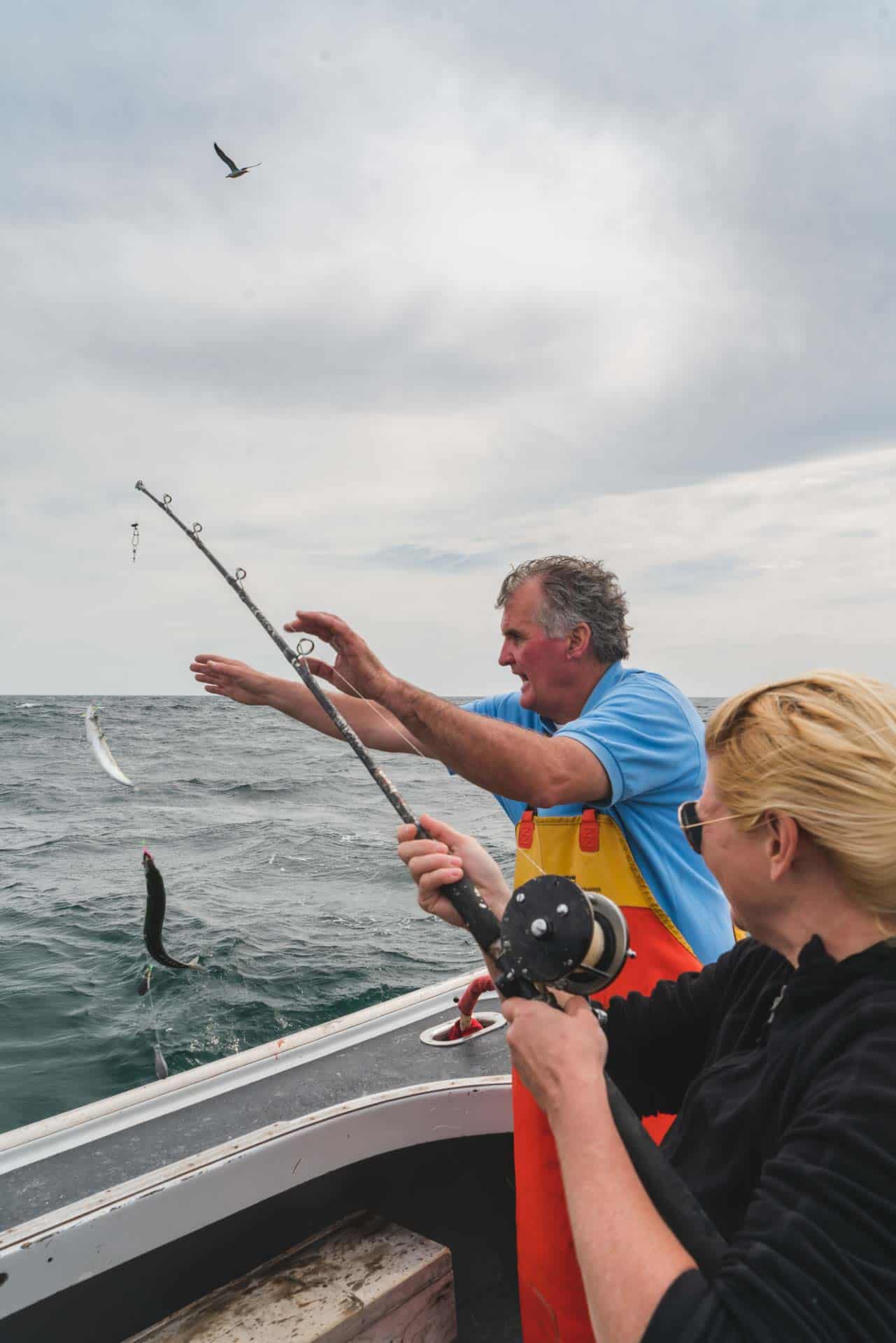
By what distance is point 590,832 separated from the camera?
2.55 meters

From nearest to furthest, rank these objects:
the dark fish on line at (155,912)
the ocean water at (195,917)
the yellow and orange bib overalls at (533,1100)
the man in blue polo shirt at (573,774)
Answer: the yellow and orange bib overalls at (533,1100) < the man in blue polo shirt at (573,774) < the dark fish on line at (155,912) < the ocean water at (195,917)

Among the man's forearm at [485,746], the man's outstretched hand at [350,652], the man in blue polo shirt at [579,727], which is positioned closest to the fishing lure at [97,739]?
the man in blue polo shirt at [579,727]

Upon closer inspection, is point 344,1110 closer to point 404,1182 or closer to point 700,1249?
point 404,1182

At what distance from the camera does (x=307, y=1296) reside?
2414 millimetres

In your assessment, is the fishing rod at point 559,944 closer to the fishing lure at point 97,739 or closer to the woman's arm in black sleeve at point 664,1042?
the woman's arm in black sleeve at point 664,1042

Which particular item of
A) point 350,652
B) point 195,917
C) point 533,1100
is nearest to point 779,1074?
point 533,1100

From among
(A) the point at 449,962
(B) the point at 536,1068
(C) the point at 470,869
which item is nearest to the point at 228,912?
(A) the point at 449,962

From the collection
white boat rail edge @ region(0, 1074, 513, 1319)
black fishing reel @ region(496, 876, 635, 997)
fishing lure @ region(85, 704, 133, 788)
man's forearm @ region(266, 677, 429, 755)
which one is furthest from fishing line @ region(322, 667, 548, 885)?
fishing lure @ region(85, 704, 133, 788)

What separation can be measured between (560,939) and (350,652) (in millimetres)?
1266

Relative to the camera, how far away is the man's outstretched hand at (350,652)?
8.42ft

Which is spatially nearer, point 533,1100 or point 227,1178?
point 533,1100

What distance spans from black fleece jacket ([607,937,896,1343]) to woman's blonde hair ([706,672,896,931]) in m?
0.13

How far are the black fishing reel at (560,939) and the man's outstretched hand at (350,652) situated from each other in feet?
3.56

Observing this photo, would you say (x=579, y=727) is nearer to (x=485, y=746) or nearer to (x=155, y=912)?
(x=485, y=746)
